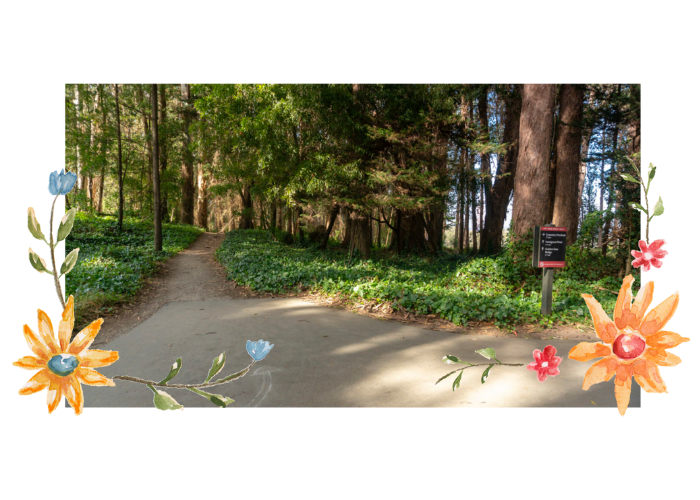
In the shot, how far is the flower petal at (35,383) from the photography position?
2.67 ft

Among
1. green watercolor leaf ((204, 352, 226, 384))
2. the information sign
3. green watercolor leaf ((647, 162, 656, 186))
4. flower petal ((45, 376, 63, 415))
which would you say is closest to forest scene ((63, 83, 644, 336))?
the information sign

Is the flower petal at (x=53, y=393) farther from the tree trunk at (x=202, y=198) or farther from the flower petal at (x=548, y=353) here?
the tree trunk at (x=202, y=198)

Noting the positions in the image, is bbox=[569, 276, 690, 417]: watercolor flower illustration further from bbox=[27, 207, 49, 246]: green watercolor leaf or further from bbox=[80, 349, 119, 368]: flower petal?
bbox=[27, 207, 49, 246]: green watercolor leaf

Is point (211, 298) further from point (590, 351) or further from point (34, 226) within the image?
point (590, 351)

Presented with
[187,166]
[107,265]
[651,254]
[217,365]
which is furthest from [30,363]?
[187,166]

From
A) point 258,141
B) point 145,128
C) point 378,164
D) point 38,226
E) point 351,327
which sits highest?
point 145,128

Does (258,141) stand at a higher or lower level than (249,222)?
higher

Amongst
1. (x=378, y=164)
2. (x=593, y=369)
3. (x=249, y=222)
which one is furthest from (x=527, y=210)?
(x=249, y=222)

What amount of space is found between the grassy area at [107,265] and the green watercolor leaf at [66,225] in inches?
54.8

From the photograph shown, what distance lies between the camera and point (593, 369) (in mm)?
877

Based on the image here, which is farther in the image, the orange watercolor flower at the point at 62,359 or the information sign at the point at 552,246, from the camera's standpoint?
the information sign at the point at 552,246

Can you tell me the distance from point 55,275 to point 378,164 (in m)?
6.41

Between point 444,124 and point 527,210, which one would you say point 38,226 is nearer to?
point 527,210

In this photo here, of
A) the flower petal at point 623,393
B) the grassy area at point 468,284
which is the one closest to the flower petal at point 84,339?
the flower petal at point 623,393
